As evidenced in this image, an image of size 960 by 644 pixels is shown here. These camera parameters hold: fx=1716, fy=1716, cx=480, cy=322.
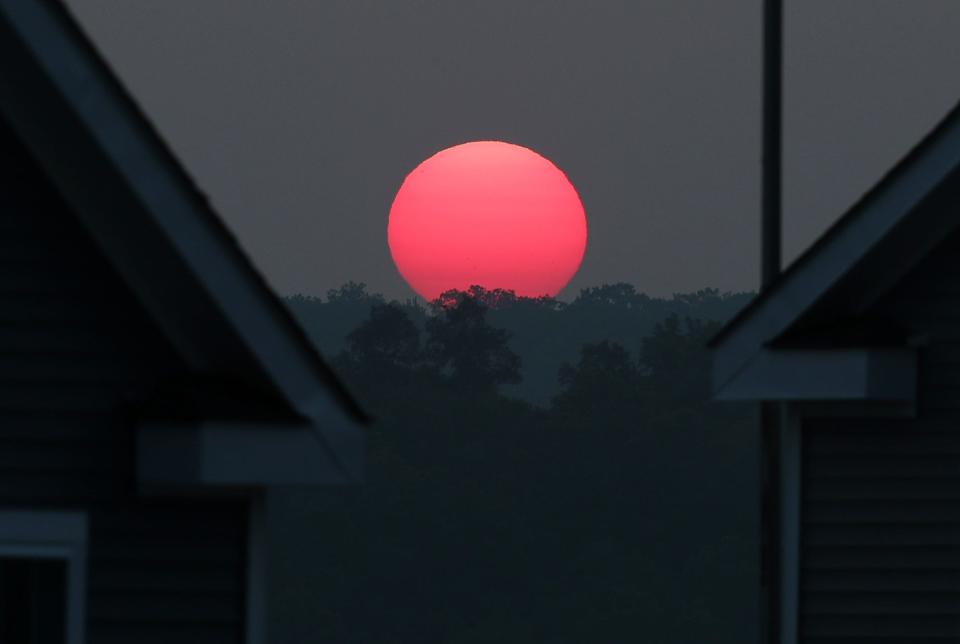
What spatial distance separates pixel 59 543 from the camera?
6.58 m

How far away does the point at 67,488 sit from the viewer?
659 cm

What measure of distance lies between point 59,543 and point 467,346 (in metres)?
100

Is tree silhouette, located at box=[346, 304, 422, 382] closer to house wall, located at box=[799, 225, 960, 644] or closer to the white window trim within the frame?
house wall, located at box=[799, 225, 960, 644]

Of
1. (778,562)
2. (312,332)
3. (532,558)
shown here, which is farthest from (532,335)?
(778,562)

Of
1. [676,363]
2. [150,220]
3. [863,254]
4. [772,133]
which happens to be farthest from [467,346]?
[150,220]

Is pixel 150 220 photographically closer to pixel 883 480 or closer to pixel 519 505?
pixel 883 480

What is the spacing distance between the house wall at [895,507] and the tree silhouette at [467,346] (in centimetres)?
9754

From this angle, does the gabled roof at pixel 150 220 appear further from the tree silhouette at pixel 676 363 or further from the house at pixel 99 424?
the tree silhouette at pixel 676 363

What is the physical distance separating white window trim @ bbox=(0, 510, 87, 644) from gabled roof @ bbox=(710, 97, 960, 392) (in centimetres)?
309

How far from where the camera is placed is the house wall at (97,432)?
655 cm

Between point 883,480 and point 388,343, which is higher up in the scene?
point 388,343

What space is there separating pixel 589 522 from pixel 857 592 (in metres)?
86.0

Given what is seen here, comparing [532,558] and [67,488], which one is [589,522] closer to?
[532,558]

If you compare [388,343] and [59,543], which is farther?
[388,343]
